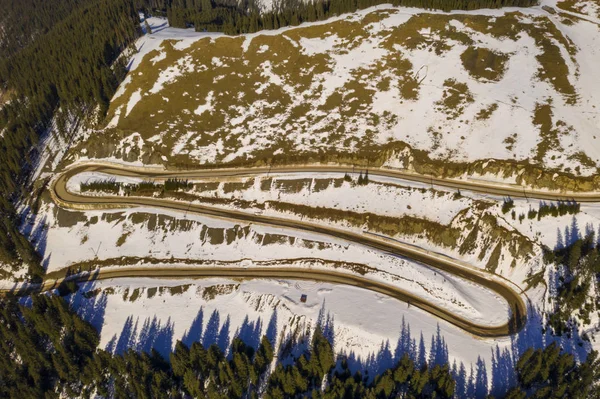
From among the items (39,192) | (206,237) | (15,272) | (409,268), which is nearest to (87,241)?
(15,272)

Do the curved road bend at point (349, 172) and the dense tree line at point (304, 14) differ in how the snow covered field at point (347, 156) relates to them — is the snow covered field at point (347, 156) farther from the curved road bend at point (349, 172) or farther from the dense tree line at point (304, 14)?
the dense tree line at point (304, 14)

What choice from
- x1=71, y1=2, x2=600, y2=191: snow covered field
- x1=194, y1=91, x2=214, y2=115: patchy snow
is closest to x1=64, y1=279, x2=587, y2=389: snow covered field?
x1=71, y1=2, x2=600, y2=191: snow covered field

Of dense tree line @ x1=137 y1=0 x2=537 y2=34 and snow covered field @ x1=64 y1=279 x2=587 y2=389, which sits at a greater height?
dense tree line @ x1=137 y1=0 x2=537 y2=34

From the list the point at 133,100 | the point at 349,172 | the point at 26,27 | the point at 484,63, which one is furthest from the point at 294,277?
the point at 26,27

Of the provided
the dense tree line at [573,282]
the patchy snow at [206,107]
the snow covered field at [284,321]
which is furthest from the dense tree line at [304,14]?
the snow covered field at [284,321]

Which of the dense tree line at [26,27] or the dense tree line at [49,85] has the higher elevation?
the dense tree line at [26,27]

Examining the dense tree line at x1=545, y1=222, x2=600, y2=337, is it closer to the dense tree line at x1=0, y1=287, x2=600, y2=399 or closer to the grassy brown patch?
the dense tree line at x1=0, y1=287, x2=600, y2=399
